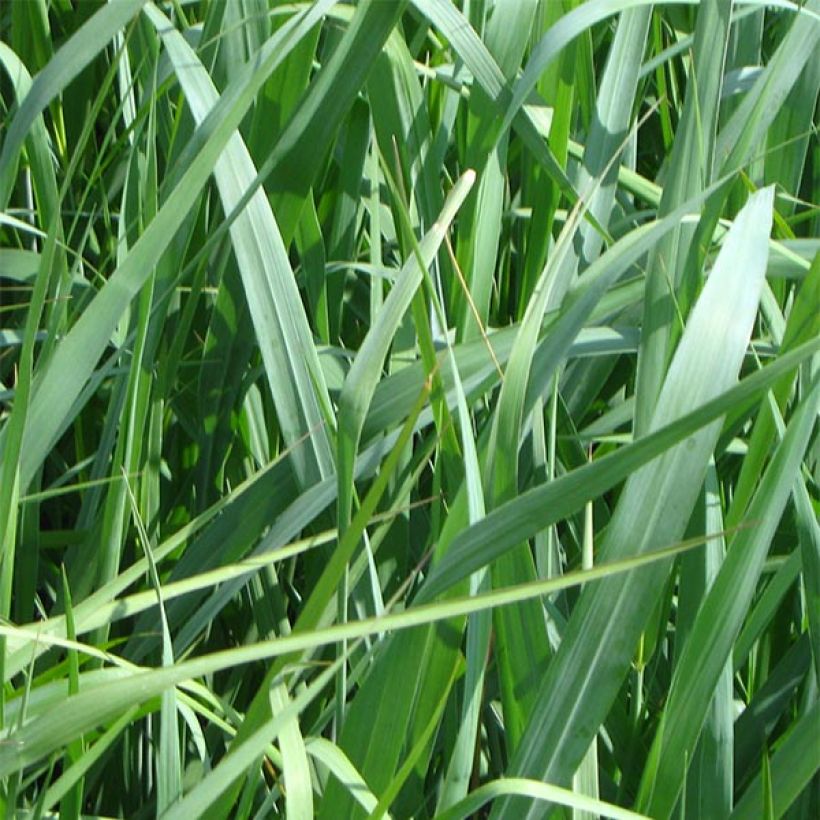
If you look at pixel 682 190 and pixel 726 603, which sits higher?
pixel 682 190

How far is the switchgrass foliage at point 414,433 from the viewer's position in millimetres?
478

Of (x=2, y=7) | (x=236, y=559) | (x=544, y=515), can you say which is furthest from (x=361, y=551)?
(x=2, y=7)

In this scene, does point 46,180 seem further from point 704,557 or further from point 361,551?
point 704,557

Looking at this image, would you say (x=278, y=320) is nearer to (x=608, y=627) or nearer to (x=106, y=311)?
(x=106, y=311)

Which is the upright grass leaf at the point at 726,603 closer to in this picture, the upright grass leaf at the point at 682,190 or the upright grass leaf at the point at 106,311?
the upright grass leaf at the point at 682,190

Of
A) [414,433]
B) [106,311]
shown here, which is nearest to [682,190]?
[414,433]

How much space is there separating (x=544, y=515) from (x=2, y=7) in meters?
0.79

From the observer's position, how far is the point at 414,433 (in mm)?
697

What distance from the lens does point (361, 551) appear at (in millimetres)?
603

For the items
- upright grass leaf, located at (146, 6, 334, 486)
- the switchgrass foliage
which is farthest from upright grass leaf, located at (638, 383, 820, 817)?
upright grass leaf, located at (146, 6, 334, 486)

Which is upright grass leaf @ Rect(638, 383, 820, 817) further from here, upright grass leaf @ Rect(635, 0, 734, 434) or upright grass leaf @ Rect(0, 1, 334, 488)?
upright grass leaf @ Rect(0, 1, 334, 488)

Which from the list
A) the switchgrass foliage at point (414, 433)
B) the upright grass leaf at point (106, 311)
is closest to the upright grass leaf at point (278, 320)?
the switchgrass foliage at point (414, 433)

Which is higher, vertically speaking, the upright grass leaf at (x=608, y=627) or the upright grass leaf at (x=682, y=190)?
the upright grass leaf at (x=682, y=190)

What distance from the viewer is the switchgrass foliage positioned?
48cm
